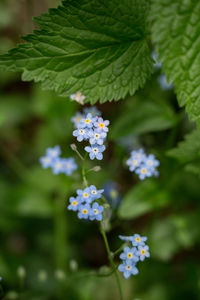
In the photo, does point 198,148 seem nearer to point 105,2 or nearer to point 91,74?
point 91,74

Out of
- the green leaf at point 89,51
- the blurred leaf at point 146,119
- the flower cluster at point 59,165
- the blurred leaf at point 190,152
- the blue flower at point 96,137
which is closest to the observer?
the blue flower at point 96,137

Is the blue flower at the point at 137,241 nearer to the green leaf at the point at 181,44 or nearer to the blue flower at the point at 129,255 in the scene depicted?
the blue flower at the point at 129,255

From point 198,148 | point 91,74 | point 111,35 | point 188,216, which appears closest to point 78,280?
point 188,216

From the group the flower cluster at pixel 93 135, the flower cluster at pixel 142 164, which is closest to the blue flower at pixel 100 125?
the flower cluster at pixel 93 135

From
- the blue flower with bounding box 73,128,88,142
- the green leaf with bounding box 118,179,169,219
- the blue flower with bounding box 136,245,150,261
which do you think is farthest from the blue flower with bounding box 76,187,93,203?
the green leaf with bounding box 118,179,169,219

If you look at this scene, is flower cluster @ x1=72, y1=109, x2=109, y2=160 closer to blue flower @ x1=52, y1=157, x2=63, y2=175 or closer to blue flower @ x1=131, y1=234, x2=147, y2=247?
blue flower @ x1=131, y1=234, x2=147, y2=247

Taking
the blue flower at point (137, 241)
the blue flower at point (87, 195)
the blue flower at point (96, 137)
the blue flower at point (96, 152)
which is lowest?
the blue flower at point (137, 241)

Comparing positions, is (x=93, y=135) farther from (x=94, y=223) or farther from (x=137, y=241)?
(x=94, y=223)

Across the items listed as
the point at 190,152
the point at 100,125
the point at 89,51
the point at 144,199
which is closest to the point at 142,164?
the point at 190,152

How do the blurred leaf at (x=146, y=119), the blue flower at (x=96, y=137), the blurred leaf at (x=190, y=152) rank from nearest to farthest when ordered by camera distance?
the blue flower at (x=96, y=137) → the blurred leaf at (x=190, y=152) → the blurred leaf at (x=146, y=119)
